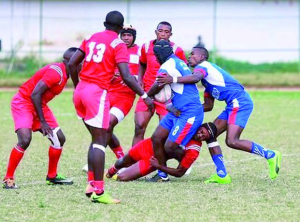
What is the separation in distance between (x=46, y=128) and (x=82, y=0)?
25.2 m

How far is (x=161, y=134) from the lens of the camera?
1033cm

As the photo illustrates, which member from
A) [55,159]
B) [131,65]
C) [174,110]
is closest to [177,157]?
[174,110]

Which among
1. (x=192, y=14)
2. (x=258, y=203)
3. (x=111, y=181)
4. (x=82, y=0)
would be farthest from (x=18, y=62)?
(x=258, y=203)

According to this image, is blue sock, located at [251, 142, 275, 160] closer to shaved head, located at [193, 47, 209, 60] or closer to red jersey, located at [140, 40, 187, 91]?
shaved head, located at [193, 47, 209, 60]

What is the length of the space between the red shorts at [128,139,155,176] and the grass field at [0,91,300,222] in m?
0.17

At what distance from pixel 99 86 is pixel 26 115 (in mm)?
→ 1462

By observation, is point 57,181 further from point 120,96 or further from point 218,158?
point 218,158

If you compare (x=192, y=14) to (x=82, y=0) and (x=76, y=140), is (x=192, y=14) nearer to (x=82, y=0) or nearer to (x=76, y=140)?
(x=82, y=0)

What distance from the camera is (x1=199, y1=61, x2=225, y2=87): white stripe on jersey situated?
10.4m

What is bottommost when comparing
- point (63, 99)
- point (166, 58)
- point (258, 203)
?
point (63, 99)

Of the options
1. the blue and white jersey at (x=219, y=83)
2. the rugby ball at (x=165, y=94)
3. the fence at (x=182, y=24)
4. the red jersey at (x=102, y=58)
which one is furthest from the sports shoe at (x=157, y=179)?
the fence at (x=182, y=24)

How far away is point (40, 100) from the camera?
9.62 metres

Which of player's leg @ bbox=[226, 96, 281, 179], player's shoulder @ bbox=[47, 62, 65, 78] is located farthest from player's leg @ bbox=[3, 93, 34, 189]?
player's leg @ bbox=[226, 96, 281, 179]

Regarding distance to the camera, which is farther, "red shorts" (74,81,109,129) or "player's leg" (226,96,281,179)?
"player's leg" (226,96,281,179)
